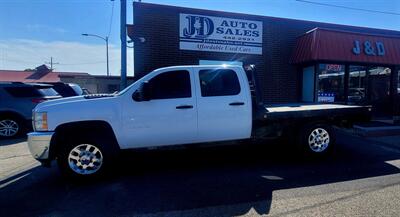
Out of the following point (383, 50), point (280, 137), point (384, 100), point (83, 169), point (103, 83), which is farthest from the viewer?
point (103, 83)

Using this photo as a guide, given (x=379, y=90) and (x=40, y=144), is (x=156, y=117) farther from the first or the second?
(x=379, y=90)

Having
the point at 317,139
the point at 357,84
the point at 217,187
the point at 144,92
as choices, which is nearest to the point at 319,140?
the point at 317,139

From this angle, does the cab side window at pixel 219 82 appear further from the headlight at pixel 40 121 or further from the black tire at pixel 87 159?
the headlight at pixel 40 121

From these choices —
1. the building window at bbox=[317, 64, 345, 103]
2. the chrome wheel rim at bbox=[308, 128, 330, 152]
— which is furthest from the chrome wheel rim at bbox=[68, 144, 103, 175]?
the building window at bbox=[317, 64, 345, 103]

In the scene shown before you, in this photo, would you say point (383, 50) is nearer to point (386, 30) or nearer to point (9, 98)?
point (386, 30)

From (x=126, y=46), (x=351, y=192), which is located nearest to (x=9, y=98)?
(x=126, y=46)

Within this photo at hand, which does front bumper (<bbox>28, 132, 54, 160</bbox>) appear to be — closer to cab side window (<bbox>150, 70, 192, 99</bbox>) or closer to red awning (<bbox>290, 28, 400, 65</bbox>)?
cab side window (<bbox>150, 70, 192, 99</bbox>)

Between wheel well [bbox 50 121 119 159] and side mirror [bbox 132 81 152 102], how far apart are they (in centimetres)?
71

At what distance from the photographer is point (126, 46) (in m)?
10.3

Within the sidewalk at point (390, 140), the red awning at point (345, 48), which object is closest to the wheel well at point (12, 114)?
the red awning at point (345, 48)

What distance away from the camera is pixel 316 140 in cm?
597

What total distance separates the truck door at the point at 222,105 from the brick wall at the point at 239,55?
19.7ft

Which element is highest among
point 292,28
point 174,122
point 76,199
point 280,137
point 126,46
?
point 292,28

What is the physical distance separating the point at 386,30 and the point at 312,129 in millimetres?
11102
